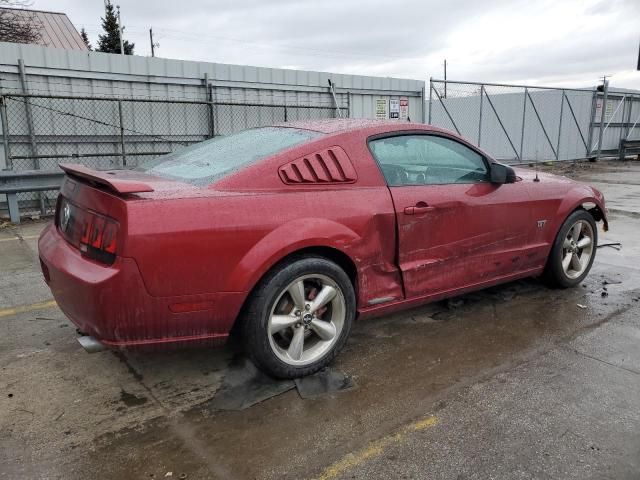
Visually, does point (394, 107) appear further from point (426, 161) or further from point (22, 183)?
point (426, 161)

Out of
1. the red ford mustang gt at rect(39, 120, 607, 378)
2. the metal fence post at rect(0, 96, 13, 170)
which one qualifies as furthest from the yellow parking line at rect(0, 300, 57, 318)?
the metal fence post at rect(0, 96, 13, 170)

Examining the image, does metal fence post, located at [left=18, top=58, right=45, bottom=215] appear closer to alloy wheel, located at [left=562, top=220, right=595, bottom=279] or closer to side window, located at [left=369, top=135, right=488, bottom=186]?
side window, located at [left=369, top=135, right=488, bottom=186]

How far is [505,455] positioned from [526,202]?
228cm

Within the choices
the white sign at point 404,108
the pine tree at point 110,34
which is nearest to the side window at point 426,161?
the white sign at point 404,108

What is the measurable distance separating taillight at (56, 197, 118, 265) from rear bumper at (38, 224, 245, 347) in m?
0.05

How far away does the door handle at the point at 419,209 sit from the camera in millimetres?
3333

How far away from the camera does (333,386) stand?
3.00 m

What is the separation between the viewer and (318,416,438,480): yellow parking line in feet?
7.45

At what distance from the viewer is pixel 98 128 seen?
9.12m

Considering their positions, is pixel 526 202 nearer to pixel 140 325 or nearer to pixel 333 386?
pixel 333 386

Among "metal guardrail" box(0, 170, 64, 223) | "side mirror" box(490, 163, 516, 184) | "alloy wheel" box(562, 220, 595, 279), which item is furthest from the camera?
"metal guardrail" box(0, 170, 64, 223)

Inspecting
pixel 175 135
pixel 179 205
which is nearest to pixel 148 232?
pixel 179 205

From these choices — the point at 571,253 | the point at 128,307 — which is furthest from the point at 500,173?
the point at 128,307

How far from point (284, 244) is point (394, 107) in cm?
1077
